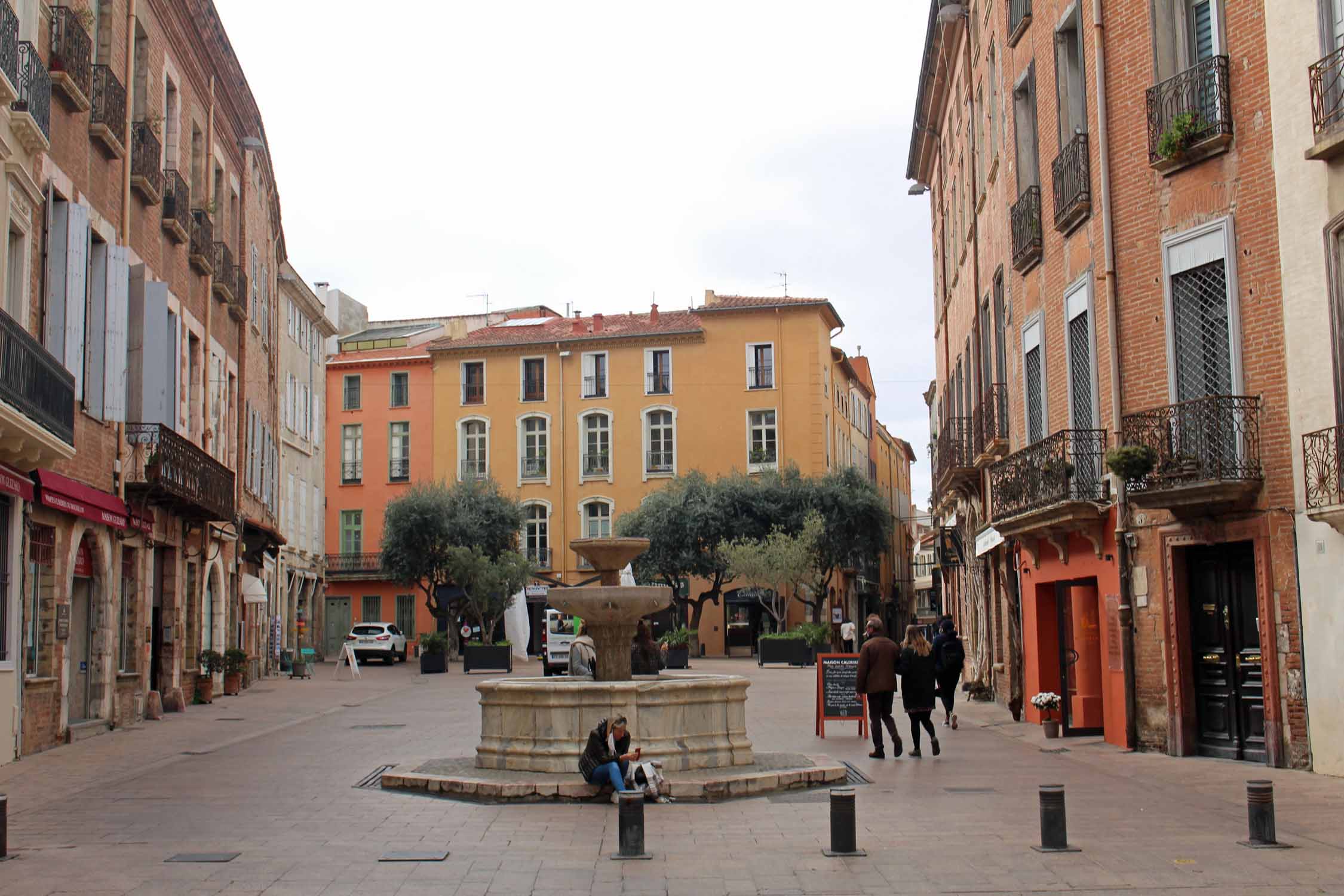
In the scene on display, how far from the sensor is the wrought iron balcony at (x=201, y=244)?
83.9ft

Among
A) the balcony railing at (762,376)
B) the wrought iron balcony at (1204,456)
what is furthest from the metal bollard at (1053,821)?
the balcony railing at (762,376)

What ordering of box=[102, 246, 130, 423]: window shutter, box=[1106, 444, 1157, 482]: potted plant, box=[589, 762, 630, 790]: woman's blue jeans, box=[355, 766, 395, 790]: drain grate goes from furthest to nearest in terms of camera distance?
box=[102, 246, 130, 423]: window shutter < box=[1106, 444, 1157, 482]: potted plant < box=[355, 766, 395, 790]: drain grate < box=[589, 762, 630, 790]: woman's blue jeans

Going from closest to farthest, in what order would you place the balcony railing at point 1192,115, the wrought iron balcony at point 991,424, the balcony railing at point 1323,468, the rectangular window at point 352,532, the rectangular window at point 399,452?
the balcony railing at point 1323,468 → the balcony railing at point 1192,115 → the wrought iron balcony at point 991,424 → the rectangular window at point 352,532 → the rectangular window at point 399,452

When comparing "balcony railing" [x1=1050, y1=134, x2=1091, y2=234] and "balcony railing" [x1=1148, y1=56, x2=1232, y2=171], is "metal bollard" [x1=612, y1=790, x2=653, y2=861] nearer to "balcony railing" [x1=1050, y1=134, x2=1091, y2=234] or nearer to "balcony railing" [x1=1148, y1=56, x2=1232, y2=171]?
"balcony railing" [x1=1148, y1=56, x2=1232, y2=171]

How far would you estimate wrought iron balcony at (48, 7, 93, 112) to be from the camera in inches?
691

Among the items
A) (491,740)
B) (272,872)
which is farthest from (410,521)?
(272,872)

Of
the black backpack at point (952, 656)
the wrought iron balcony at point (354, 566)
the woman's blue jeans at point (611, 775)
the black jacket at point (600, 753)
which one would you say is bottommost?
the woman's blue jeans at point (611, 775)

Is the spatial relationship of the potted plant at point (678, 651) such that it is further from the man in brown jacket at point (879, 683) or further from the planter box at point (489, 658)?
the man in brown jacket at point (879, 683)

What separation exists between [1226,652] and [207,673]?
18858 millimetres

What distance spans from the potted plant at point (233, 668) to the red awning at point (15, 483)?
13.0m

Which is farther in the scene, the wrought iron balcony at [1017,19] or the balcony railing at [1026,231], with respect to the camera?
the wrought iron balcony at [1017,19]

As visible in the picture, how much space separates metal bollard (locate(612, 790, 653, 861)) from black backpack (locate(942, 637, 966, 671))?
11.5m

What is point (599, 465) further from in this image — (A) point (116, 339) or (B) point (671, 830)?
(B) point (671, 830)

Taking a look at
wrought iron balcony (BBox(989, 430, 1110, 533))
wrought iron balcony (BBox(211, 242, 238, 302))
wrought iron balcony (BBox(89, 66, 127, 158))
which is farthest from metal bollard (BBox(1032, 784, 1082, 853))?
wrought iron balcony (BBox(211, 242, 238, 302))
